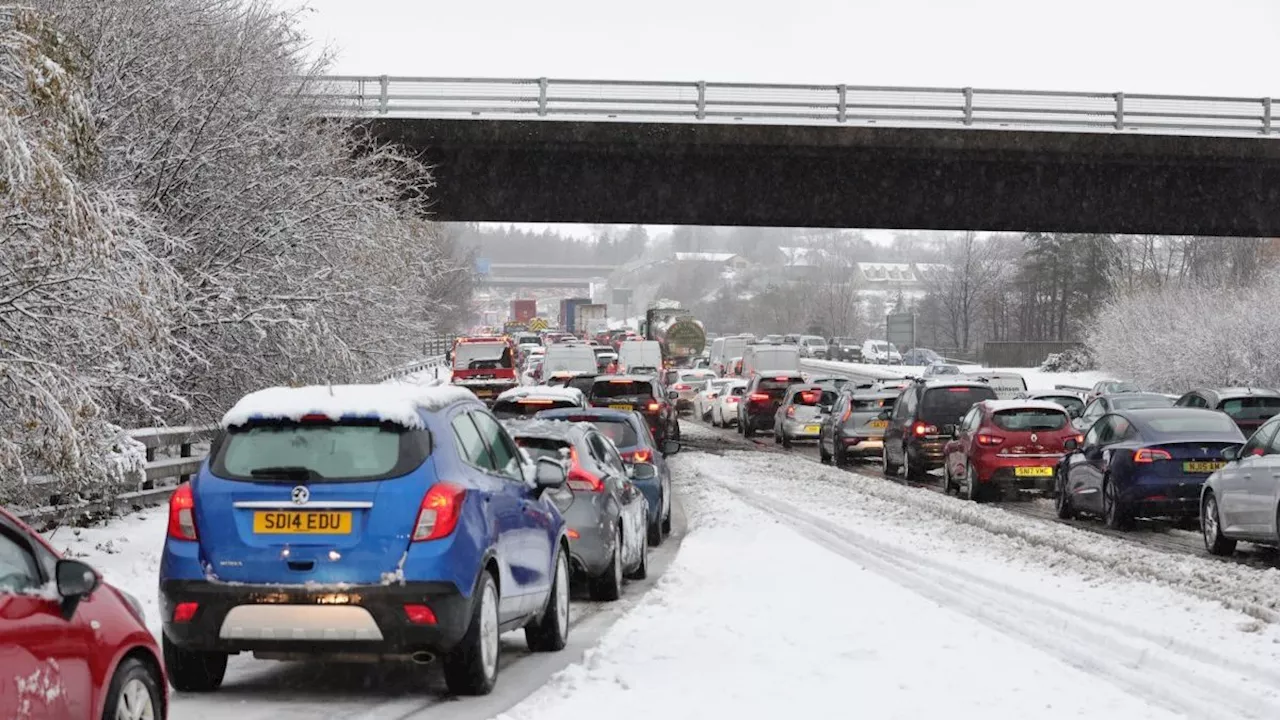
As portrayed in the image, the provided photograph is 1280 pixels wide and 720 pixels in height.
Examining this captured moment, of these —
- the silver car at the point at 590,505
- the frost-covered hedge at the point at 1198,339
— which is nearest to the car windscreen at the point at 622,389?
the silver car at the point at 590,505

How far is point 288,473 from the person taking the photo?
8.81 meters

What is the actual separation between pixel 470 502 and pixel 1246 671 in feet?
14.2

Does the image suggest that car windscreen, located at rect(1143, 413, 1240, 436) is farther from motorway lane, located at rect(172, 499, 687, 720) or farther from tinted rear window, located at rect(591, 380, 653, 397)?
tinted rear window, located at rect(591, 380, 653, 397)

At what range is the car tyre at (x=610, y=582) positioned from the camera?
13.4 m

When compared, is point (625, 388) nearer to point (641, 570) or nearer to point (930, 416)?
point (930, 416)

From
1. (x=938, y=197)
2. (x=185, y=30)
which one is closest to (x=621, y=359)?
(x=938, y=197)

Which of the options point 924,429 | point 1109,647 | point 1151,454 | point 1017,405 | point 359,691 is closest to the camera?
point 359,691

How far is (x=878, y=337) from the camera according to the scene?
18200 centimetres

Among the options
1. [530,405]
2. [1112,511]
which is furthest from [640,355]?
[1112,511]

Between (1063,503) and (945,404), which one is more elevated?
(945,404)

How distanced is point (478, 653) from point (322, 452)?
1289 mm

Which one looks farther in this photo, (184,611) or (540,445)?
(540,445)

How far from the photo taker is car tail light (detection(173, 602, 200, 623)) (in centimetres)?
871

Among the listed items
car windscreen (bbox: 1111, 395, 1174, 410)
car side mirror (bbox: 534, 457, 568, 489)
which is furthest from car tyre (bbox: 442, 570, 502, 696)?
car windscreen (bbox: 1111, 395, 1174, 410)
